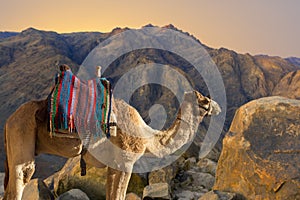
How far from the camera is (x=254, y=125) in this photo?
557 centimetres

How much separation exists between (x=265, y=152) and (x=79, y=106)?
328cm

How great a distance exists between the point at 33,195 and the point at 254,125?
4499 mm

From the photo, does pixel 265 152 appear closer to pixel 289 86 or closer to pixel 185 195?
pixel 185 195

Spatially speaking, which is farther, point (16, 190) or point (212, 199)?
point (212, 199)

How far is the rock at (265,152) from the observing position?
16.5ft

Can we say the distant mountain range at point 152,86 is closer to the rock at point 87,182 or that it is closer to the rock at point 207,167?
the rock at point 207,167

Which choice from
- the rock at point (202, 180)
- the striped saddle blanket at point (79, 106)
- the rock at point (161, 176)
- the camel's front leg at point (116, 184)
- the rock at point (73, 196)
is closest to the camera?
the striped saddle blanket at point (79, 106)

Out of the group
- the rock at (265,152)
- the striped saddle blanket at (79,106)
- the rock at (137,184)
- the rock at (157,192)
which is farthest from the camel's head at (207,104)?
the rock at (137,184)

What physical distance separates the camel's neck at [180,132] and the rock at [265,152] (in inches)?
52.8

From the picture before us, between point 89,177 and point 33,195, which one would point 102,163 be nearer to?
point 33,195

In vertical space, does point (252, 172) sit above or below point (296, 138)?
below

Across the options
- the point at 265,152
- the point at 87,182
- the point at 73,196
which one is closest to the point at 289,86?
the point at 87,182

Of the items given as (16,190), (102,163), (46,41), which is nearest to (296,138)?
(102,163)

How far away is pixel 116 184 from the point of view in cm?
438
